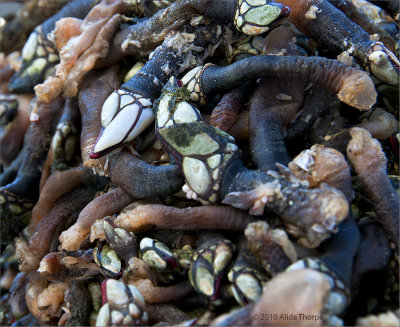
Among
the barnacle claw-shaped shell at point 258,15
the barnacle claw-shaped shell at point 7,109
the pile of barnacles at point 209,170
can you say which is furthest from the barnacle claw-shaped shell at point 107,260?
the barnacle claw-shaped shell at point 7,109

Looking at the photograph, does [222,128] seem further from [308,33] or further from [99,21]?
[99,21]

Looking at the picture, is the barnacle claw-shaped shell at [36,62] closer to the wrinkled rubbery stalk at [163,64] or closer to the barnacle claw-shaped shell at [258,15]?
the wrinkled rubbery stalk at [163,64]

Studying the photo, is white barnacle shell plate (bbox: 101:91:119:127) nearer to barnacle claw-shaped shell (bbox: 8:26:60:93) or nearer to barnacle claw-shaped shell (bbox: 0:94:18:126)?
barnacle claw-shaped shell (bbox: 8:26:60:93)

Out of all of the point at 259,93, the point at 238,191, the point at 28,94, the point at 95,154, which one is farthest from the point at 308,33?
the point at 28,94

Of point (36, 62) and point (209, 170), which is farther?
point (36, 62)

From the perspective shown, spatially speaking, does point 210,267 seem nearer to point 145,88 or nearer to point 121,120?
point 121,120

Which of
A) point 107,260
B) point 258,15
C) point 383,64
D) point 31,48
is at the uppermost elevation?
point 258,15

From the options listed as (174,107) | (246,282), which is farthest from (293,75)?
(246,282)
